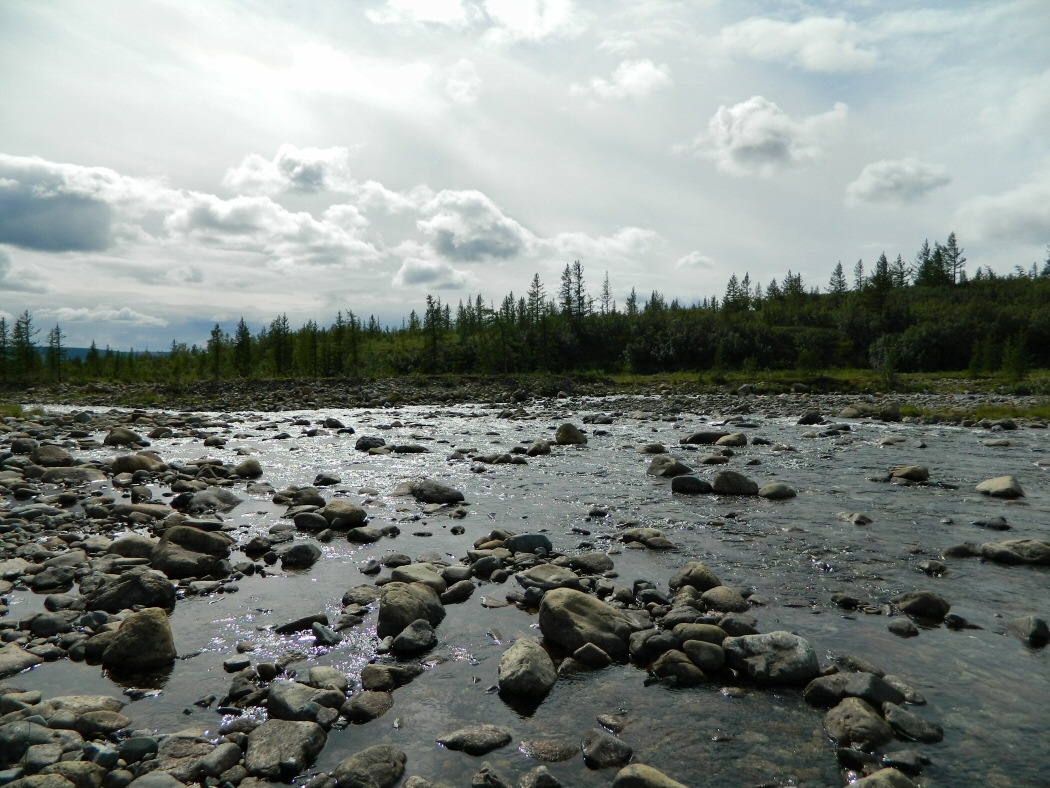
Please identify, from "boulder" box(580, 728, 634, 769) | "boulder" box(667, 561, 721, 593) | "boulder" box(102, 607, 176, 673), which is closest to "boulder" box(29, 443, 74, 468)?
"boulder" box(102, 607, 176, 673)

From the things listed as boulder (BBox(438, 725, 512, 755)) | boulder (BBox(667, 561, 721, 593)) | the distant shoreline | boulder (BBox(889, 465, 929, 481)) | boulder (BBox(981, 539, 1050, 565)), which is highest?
the distant shoreline

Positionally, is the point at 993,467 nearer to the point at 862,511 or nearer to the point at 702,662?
the point at 862,511

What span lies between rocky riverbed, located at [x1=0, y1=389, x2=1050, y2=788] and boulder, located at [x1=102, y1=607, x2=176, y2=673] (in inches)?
0.9

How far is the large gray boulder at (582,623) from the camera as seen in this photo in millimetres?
6797

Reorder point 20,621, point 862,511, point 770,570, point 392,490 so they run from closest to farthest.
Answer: point 20,621 → point 770,570 → point 862,511 → point 392,490

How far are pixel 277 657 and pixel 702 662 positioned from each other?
15.0ft

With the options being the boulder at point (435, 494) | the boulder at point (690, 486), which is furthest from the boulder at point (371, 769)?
the boulder at point (690, 486)

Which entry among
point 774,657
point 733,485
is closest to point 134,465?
point 733,485

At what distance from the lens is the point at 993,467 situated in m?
17.2

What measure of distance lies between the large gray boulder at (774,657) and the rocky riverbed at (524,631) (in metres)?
0.03

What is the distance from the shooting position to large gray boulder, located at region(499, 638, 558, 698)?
234 inches

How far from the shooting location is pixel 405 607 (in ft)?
24.2

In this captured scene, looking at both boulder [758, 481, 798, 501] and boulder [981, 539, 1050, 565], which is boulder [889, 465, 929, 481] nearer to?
boulder [758, 481, 798, 501]

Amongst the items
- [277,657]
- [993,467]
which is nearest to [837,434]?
[993,467]
